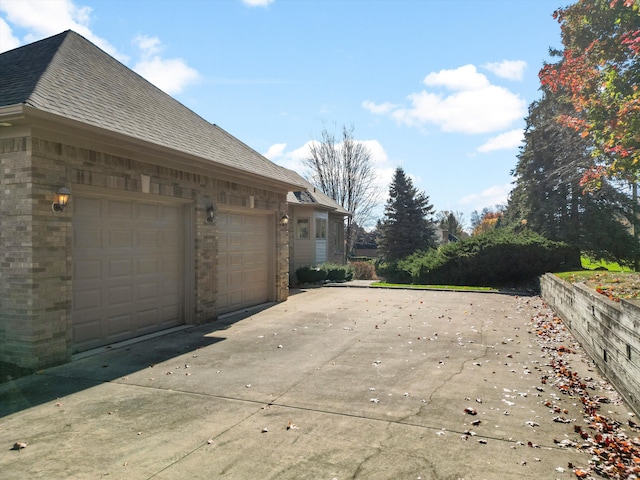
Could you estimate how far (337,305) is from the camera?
13359 mm

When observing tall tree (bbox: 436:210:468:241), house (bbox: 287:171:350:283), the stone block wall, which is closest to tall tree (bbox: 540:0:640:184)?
the stone block wall

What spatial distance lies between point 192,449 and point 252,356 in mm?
3315

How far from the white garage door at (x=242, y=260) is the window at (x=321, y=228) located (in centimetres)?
915

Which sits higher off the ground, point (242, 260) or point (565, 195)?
point (565, 195)

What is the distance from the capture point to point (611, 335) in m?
5.84

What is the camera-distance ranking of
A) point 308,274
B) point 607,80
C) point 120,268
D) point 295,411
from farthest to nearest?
1. point 308,274
2. point 607,80
3. point 120,268
4. point 295,411

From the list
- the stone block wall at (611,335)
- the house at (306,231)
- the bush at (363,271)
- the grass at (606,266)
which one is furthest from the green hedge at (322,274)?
the stone block wall at (611,335)

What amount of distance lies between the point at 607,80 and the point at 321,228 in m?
14.4

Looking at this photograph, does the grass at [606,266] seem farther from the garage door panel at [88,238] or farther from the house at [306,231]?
the garage door panel at [88,238]

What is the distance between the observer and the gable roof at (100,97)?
22.5 feet

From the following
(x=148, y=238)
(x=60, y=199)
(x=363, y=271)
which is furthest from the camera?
(x=363, y=271)

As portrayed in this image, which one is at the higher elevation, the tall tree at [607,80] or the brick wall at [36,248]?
the tall tree at [607,80]


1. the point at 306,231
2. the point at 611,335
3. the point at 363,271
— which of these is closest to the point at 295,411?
the point at 611,335

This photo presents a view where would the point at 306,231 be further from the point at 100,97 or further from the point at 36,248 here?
the point at 36,248
